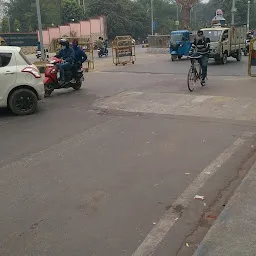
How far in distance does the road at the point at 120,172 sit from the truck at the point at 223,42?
33.6ft

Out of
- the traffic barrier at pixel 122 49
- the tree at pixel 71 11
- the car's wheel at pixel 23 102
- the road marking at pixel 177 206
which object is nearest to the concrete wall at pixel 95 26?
the tree at pixel 71 11

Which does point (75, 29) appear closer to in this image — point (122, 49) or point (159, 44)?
point (159, 44)

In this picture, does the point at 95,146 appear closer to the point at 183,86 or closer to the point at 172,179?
the point at 172,179

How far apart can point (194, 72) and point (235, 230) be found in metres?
8.95

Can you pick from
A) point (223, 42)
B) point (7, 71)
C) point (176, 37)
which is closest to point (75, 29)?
point (176, 37)

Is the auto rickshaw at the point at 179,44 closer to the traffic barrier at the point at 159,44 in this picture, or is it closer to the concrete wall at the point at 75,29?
the traffic barrier at the point at 159,44

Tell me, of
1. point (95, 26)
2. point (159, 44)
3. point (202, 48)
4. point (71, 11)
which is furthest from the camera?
point (71, 11)

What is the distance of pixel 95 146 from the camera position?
6680 mm

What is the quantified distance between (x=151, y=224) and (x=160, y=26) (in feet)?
325

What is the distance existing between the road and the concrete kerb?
5.2 inches

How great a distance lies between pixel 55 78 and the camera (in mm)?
12008

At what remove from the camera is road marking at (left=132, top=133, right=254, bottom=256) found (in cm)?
358

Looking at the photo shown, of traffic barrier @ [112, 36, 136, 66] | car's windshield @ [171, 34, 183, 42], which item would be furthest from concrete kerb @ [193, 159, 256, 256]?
car's windshield @ [171, 34, 183, 42]

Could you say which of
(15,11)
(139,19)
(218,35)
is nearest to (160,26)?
(139,19)
